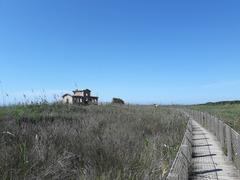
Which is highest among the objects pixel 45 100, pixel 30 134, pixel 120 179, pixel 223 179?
pixel 45 100

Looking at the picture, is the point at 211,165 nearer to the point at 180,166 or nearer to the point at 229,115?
the point at 180,166

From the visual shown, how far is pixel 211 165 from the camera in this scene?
10.1 m

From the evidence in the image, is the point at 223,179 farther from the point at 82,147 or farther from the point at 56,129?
the point at 56,129

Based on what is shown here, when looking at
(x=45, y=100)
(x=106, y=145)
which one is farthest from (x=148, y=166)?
(x=45, y=100)

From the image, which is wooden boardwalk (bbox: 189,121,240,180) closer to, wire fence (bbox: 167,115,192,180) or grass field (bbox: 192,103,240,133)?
wire fence (bbox: 167,115,192,180)

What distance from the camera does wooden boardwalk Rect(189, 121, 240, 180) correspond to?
8766mm

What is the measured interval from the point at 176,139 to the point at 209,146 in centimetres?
217

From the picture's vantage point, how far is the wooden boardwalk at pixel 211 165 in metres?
8.77

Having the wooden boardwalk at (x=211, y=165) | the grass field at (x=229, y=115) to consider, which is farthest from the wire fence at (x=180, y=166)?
the grass field at (x=229, y=115)

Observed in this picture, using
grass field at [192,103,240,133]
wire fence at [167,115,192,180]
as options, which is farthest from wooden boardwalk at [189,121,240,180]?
grass field at [192,103,240,133]

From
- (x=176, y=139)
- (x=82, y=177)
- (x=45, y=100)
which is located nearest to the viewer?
(x=82, y=177)

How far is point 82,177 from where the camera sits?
551cm

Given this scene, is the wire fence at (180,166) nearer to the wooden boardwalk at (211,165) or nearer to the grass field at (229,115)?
the wooden boardwalk at (211,165)

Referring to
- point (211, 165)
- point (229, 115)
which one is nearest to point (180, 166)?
point (211, 165)
